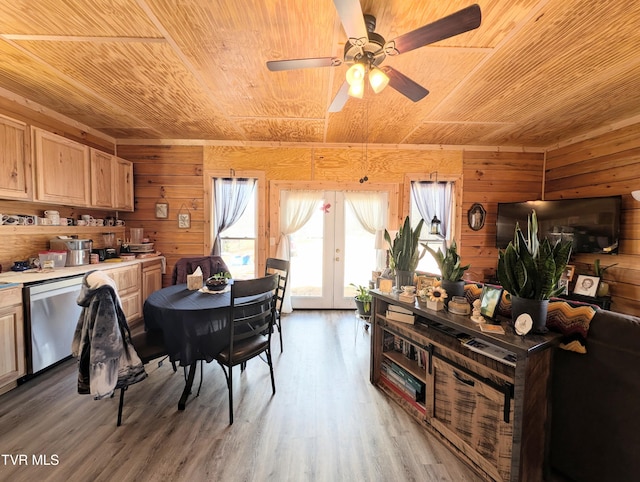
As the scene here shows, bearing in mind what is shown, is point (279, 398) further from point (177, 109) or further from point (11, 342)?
point (177, 109)

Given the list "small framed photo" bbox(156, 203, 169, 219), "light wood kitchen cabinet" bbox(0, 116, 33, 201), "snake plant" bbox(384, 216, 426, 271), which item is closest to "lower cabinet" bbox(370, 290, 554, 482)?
"snake plant" bbox(384, 216, 426, 271)

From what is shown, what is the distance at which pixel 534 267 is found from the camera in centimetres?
138

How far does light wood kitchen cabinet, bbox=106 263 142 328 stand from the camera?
10.5 feet

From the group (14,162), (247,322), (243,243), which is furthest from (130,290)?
→ (247,322)

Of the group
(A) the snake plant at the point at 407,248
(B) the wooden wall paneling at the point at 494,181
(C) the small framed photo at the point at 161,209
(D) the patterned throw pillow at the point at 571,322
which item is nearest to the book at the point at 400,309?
(A) the snake plant at the point at 407,248

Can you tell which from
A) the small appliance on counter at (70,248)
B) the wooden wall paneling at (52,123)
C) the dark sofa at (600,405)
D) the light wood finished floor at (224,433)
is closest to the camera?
the dark sofa at (600,405)

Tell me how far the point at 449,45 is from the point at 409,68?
0.34 meters

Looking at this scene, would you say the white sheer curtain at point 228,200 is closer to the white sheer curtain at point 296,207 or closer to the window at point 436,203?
the white sheer curtain at point 296,207

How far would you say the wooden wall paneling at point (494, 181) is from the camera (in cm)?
415

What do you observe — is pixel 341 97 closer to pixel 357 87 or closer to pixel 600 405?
pixel 357 87

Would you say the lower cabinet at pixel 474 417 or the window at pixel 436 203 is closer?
the lower cabinet at pixel 474 417

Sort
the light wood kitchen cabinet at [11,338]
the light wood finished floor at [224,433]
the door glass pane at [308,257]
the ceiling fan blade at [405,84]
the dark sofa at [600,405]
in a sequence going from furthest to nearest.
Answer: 1. the door glass pane at [308,257]
2. the light wood kitchen cabinet at [11,338]
3. the ceiling fan blade at [405,84]
4. the light wood finished floor at [224,433]
5. the dark sofa at [600,405]

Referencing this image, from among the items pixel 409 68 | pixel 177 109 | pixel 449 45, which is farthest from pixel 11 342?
pixel 449 45

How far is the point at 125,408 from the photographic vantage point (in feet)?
6.66
